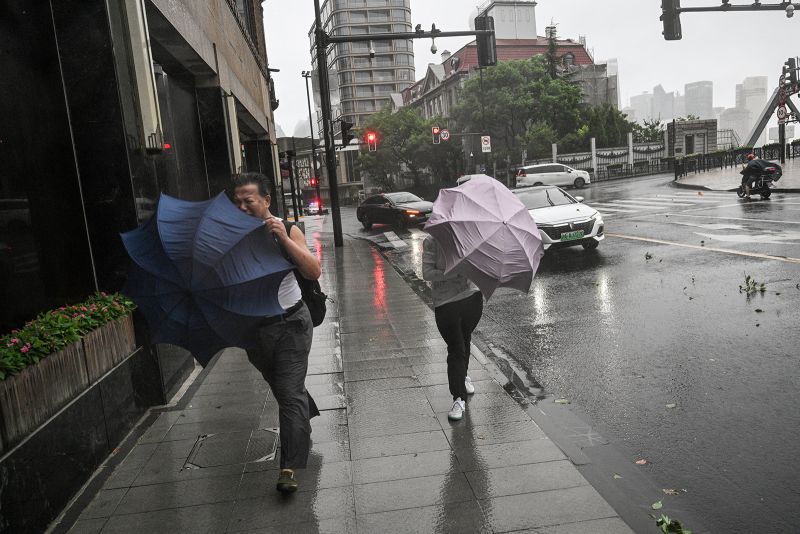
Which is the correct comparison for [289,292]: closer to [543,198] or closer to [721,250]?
[721,250]

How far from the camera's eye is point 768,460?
13.3 ft

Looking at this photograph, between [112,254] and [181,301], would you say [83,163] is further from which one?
[181,301]

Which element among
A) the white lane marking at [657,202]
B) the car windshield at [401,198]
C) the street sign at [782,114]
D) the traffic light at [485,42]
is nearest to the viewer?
the traffic light at [485,42]

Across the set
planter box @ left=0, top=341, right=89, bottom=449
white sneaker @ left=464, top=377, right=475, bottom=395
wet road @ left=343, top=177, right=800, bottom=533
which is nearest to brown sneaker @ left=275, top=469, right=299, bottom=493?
planter box @ left=0, top=341, right=89, bottom=449

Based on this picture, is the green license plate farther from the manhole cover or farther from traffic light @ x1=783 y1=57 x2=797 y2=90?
traffic light @ x1=783 y1=57 x2=797 y2=90

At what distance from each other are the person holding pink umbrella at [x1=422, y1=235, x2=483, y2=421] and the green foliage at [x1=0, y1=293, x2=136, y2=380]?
249cm

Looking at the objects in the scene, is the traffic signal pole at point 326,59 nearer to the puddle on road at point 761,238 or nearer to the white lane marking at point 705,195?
the puddle on road at point 761,238

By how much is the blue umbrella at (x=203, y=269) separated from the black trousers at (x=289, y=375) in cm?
35

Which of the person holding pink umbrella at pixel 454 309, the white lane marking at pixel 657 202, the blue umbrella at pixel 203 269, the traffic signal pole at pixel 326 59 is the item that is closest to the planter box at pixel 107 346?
the blue umbrella at pixel 203 269

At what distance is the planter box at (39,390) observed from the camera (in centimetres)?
326

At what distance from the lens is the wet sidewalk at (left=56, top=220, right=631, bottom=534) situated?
3.52m

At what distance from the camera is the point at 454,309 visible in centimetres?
488

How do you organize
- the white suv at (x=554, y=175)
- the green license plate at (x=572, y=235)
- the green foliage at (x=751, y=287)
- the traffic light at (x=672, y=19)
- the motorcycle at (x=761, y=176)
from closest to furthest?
the green foliage at (x=751, y=287)
the green license plate at (x=572, y=235)
the traffic light at (x=672, y=19)
the motorcycle at (x=761, y=176)
the white suv at (x=554, y=175)

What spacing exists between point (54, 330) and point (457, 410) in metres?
2.94
